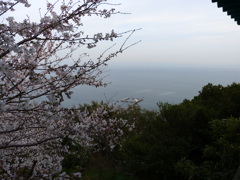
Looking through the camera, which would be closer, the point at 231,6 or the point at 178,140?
the point at 231,6

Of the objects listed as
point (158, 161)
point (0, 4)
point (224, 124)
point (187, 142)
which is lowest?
point (158, 161)

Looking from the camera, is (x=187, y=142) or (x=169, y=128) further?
(x=169, y=128)

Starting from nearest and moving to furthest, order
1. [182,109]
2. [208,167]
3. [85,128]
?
1. [85,128]
2. [208,167]
3. [182,109]

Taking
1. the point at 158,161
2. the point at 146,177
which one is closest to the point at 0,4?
the point at 158,161

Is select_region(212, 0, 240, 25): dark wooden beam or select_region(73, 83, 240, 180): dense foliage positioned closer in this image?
select_region(212, 0, 240, 25): dark wooden beam

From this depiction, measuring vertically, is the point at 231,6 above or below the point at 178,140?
above

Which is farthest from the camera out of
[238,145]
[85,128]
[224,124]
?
[224,124]

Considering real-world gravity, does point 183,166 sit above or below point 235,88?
below

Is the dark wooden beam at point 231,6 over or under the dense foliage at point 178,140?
over

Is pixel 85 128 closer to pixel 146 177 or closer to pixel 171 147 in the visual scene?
pixel 171 147

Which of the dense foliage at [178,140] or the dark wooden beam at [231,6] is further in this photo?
the dense foliage at [178,140]

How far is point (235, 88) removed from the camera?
21.8 feet

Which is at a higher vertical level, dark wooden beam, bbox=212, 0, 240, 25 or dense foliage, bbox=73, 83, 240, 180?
dark wooden beam, bbox=212, 0, 240, 25

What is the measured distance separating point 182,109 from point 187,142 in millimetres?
897
